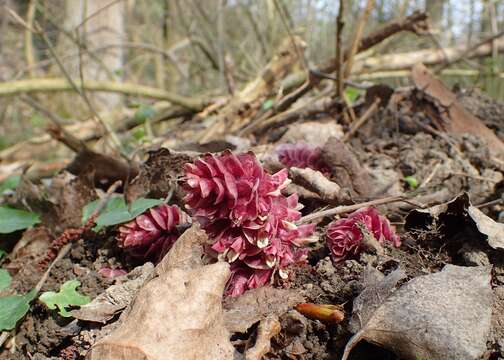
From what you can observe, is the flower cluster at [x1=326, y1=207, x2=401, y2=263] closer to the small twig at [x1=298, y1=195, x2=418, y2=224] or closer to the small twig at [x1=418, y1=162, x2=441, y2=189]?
the small twig at [x1=298, y1=195, x2=418, y2=224]

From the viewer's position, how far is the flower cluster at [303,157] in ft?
6.98

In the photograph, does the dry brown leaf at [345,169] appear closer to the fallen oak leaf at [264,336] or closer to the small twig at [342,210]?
the small twig at [342,210]

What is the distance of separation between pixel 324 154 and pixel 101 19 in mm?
7477

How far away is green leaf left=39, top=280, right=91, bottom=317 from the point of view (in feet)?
4.97

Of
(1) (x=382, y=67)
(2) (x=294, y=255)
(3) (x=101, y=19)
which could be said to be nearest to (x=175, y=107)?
(1) (x=382, y=67)

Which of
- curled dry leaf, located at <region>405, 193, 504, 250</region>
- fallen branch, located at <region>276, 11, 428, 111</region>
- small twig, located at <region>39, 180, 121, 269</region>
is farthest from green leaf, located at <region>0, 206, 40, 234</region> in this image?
fallen branch, located at <region>276, 11, 428, 111</region>

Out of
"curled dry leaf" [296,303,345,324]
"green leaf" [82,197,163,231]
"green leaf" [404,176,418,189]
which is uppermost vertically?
"green leaf" [82,197,163,231]

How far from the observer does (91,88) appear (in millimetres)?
4445

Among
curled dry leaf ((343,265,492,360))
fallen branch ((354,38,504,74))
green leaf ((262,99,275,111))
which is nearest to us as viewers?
curled dry leaf ((343,265,492,360))

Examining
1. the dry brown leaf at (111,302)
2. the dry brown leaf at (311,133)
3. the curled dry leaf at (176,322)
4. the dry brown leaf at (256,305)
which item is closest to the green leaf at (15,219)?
A: the dry brown leaf at (111,302)

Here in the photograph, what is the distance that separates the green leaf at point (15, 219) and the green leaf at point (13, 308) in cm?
41

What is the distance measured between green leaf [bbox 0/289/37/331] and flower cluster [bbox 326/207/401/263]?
3.23 feet

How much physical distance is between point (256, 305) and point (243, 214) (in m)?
0.26

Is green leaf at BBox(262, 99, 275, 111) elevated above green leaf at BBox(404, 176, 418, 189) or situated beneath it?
elevated above
